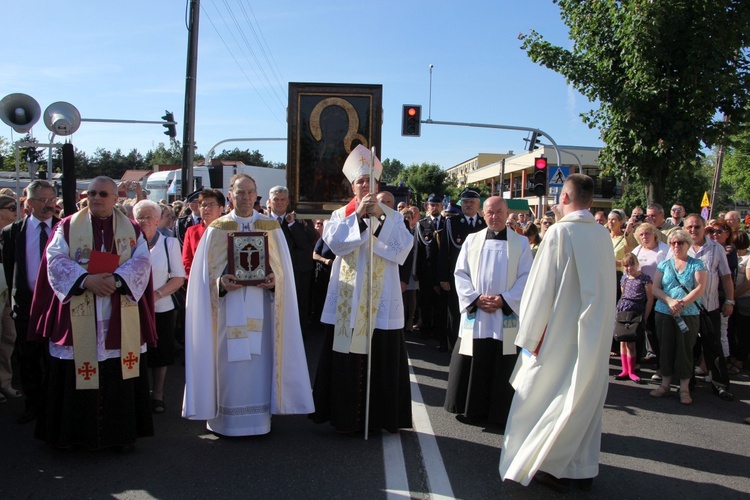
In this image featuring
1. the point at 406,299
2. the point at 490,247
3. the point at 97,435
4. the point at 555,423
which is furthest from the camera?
the point at 406,299

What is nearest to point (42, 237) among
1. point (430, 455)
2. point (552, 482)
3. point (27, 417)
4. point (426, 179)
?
point (27, 417)

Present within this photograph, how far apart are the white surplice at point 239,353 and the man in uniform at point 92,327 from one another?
426 mm

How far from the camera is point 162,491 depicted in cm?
395

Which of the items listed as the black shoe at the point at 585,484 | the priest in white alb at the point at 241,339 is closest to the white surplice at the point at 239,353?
the priest in white alb at the point at 241,339

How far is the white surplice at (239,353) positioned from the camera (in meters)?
4.86

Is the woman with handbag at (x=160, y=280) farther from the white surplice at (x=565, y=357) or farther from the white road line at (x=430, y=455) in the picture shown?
the white surplice at (x=565, y=357)

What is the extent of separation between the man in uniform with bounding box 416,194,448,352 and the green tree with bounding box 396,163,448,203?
187 ft

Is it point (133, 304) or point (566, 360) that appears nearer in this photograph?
point (566, 360)

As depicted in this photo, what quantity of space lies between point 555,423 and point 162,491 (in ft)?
8.34

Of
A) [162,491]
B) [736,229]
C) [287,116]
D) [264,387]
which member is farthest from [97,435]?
[736,229]

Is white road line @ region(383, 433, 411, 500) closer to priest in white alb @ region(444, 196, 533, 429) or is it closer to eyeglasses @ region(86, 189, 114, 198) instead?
priest in white alb @ region(444, 196, 533, 429)

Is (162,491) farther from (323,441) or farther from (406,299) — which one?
(406,299)

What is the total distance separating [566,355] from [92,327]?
3328 millimetres

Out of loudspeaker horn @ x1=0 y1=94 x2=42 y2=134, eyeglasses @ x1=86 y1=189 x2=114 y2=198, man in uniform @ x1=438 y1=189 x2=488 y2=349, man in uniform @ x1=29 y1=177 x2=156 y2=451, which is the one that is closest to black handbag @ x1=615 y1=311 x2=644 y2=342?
man in uniform @ x1=438 y1=189 x2=488 y2=349
